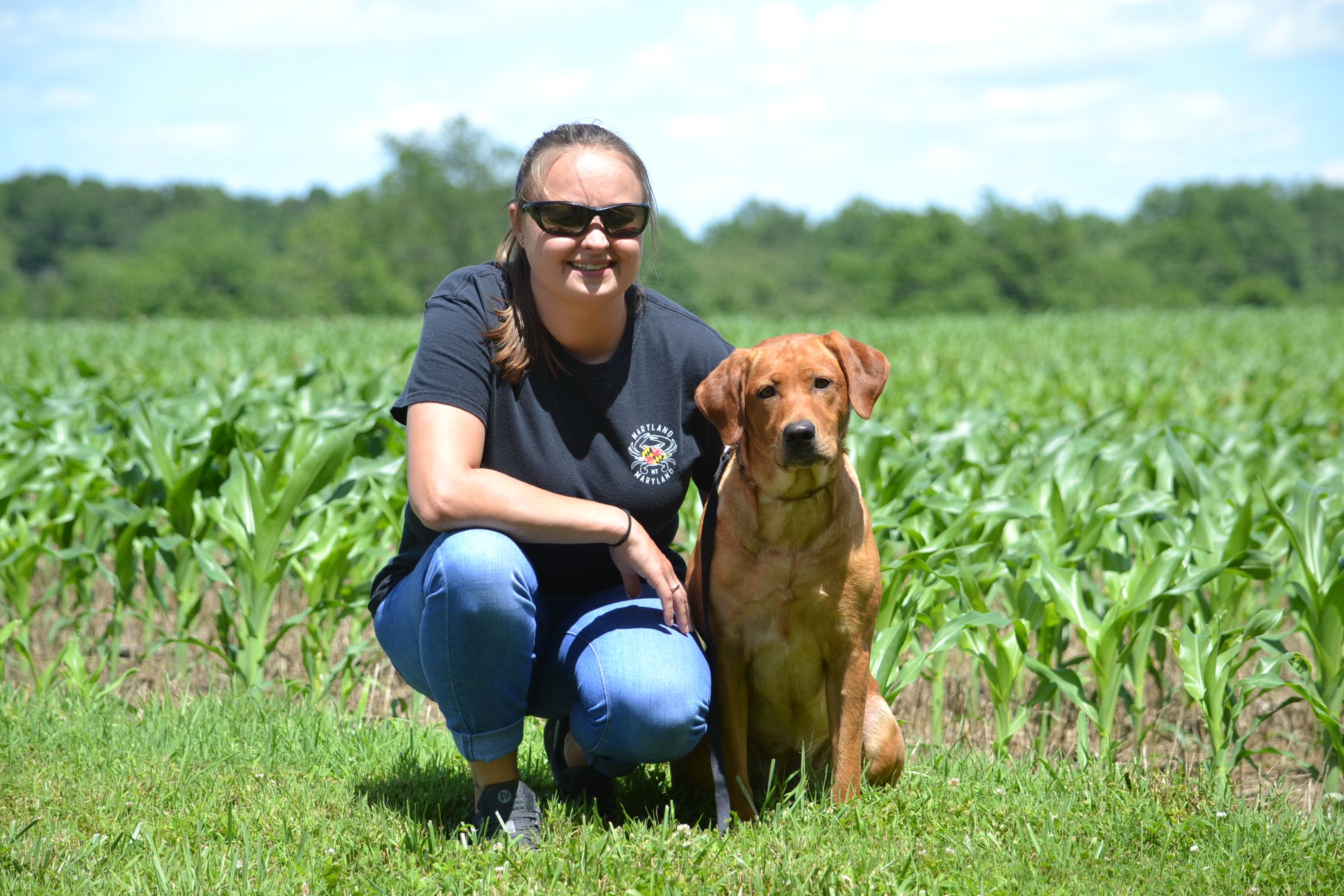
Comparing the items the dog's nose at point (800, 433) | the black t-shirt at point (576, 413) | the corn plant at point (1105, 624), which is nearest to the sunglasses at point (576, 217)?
the black t-shirt at point (576, 413)

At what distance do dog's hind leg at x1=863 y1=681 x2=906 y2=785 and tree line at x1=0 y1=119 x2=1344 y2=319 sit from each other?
57.8m

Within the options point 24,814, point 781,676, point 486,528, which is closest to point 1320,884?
point 781,676

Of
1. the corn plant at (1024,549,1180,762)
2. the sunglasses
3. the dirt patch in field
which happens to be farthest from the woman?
the corn plant at (1024,549,1180,762)

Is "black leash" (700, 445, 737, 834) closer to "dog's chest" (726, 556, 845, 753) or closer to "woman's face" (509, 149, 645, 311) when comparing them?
"dog's chest" (726, 556, 845, 753)

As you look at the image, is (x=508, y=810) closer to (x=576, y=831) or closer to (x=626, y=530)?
(x=576, y=831)

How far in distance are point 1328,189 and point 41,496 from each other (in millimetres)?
114634

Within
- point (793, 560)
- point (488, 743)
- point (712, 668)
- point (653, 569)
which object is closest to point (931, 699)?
point (712, 668)

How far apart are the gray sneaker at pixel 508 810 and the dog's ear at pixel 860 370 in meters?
1.50

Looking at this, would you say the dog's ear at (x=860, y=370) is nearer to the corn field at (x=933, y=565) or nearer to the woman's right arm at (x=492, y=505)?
the woman's right arm at (x=492, y=505)

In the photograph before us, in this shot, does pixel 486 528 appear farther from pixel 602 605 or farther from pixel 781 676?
pixel 781 676

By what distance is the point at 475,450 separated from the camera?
2980mm

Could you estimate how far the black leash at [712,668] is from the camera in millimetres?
2994

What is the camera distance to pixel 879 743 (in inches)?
123

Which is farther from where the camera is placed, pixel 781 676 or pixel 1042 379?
pixel 1042 379
